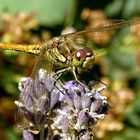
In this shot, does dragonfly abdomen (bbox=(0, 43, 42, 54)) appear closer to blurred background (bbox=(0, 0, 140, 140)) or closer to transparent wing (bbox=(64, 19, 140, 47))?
transparent wing (bbox=(64, 19, 140, 47))

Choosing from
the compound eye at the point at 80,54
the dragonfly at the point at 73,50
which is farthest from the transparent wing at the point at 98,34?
the compound eye at the point at 80,54

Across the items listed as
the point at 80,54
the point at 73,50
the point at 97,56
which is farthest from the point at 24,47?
the point at 97,56

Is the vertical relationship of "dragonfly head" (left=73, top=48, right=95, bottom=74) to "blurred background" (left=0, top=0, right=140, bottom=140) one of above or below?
below

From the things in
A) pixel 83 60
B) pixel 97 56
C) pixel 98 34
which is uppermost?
pixel 97 56

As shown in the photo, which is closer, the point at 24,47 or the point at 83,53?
the point at 83,53

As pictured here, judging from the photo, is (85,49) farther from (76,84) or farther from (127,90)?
(127,90)

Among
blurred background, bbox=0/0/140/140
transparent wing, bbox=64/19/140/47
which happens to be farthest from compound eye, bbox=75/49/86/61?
blurred background, bbox=0/0/140/140

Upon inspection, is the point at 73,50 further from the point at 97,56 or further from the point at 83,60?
the point at 97,56
